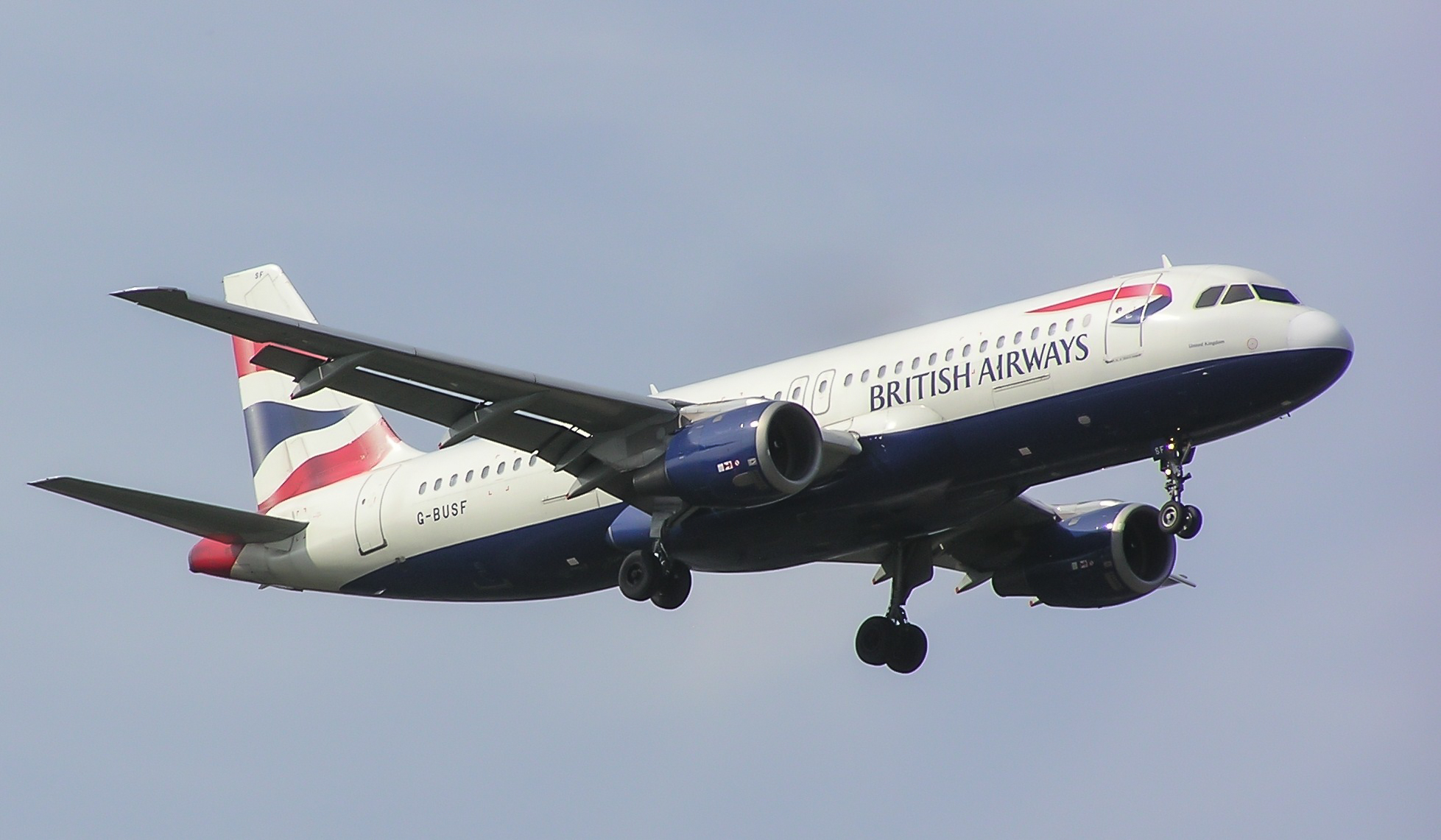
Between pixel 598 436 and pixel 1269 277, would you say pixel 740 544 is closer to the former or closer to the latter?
pixel 598 436

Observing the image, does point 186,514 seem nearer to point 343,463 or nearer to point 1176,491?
point 343,463

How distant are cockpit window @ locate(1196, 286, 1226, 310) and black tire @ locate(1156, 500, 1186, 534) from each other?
3.26 metres

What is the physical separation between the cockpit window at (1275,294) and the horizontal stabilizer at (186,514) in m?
19.7

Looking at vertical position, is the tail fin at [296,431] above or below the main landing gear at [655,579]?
above

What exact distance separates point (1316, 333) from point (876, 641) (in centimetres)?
1191

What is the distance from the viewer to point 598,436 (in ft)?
127

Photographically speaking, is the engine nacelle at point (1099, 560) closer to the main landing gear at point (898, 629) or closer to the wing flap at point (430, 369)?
the main landing gear at point (898, 629)

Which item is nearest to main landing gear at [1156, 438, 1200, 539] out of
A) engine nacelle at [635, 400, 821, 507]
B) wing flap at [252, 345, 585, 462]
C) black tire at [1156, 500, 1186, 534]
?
black tire at [1156, 500, 1186, 534]

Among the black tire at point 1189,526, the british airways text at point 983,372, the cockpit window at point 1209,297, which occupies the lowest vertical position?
the black tire at point 1189,526

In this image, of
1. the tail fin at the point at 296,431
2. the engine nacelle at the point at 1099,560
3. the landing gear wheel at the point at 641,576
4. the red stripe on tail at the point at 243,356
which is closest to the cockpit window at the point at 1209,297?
the engine nacelle at the point at 1099,560

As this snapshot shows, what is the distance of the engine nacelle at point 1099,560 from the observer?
4266 cm

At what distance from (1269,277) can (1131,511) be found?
7.80 metres

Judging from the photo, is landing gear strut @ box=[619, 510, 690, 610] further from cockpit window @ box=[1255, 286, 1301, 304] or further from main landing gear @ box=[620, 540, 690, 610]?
cockpit window @ box=[1255, 286, 1301, 304]

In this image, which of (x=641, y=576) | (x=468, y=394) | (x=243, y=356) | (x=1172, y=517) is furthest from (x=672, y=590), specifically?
(x=243, y=356)
